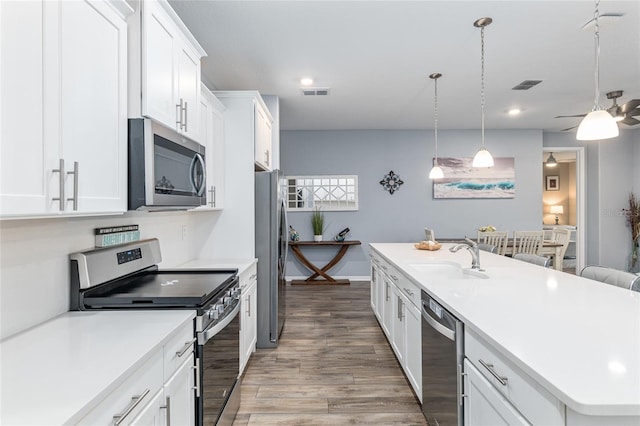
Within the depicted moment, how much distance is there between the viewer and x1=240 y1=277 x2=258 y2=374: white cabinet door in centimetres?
258

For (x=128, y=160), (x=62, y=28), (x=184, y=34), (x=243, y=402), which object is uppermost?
(x=184, y=34)

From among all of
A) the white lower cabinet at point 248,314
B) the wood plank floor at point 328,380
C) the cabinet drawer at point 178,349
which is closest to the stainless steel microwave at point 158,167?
the cabinet drawer at point 178,349

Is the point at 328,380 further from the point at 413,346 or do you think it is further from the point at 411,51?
the point at 411,51

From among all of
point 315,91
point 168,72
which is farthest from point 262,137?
point 168,72

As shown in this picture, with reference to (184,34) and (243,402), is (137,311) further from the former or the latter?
(184,34)

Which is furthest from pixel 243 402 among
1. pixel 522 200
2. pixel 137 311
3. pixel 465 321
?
pixel 522 200

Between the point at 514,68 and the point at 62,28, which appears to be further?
the point at 514,68

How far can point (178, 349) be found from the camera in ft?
4.59

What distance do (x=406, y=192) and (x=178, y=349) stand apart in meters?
5.40

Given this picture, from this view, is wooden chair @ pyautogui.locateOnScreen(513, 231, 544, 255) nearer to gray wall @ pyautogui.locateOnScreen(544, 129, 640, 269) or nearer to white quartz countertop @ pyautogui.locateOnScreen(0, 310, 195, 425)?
gray wall @ pyautogui.locateOnScreen(544, 129, 640, 269)

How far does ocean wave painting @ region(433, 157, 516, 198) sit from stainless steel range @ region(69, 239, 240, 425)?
5012 millimetres

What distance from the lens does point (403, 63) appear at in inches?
130

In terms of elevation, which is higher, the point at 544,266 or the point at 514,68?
the point at 514,68

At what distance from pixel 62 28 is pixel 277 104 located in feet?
10.7
